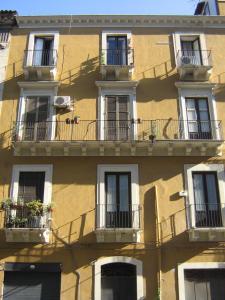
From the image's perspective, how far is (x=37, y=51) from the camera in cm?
2159

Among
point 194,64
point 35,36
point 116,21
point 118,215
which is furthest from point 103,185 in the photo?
point 116,21

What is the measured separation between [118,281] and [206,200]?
5.02 metres

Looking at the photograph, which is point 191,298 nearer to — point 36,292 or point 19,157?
point 36,292

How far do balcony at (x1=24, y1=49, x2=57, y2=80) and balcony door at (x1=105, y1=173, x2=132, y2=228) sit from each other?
590 centimetres

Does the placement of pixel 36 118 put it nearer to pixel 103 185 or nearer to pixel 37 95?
pixel 37 95

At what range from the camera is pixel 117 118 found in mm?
19703

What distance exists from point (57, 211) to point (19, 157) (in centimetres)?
304

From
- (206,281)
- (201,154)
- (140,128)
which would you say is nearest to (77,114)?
(140,128)

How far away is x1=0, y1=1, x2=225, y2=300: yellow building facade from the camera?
55.5 feet

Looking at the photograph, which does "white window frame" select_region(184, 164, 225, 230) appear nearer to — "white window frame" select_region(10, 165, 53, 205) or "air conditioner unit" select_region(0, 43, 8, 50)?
"white window frame" select_region(10, 165, 53, 205)

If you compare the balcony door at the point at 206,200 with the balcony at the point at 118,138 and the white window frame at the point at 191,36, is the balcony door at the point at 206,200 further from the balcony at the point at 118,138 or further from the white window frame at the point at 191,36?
the white window frame at the point at 191,36

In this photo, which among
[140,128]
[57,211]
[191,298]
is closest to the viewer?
[191,298]

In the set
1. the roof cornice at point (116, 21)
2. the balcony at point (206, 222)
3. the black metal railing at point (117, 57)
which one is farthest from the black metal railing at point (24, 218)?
the roof cornice at point (116, 21)

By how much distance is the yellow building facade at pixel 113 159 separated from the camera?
55.5ft
